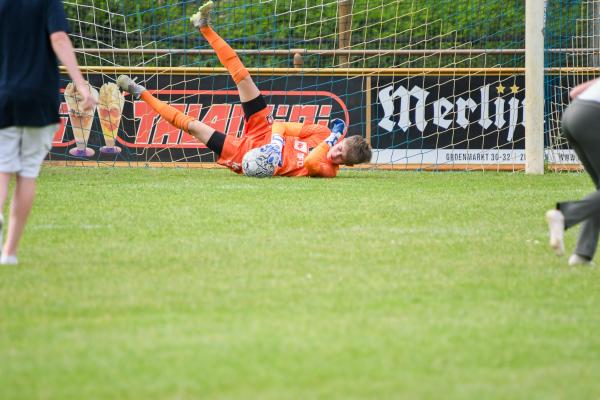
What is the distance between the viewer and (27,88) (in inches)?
252

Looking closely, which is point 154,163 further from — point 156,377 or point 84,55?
point 156,377

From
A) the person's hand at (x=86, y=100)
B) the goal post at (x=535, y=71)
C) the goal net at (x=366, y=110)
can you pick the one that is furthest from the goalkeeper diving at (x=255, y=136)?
the person's hand at (x=86, y=100)

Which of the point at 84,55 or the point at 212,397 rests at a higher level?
the point at 84,55

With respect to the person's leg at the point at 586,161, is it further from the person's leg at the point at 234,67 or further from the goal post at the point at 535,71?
the goal post at the point at 535,71

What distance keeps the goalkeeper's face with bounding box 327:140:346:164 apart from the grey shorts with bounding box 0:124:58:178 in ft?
19.4

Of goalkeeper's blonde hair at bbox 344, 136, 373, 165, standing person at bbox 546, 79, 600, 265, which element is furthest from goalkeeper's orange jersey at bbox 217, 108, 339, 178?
standing person at bbox 546, 79, 600, 265

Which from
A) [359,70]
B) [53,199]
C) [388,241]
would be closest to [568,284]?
[388,241]

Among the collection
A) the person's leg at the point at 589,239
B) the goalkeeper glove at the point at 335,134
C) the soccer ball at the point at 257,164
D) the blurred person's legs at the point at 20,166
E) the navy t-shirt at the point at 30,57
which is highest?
the navy t-shirt at the point at 30,57

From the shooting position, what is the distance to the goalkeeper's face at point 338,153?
39.8 feet

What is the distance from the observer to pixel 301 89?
14898 millimetres

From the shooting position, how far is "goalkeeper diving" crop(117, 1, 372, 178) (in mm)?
12312

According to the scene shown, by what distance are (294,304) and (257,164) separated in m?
7.02

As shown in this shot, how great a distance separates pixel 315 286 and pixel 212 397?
2072 mm

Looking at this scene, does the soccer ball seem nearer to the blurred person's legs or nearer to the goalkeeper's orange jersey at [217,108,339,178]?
the goalkeeper's orange jersey at [217,108,339,178]
